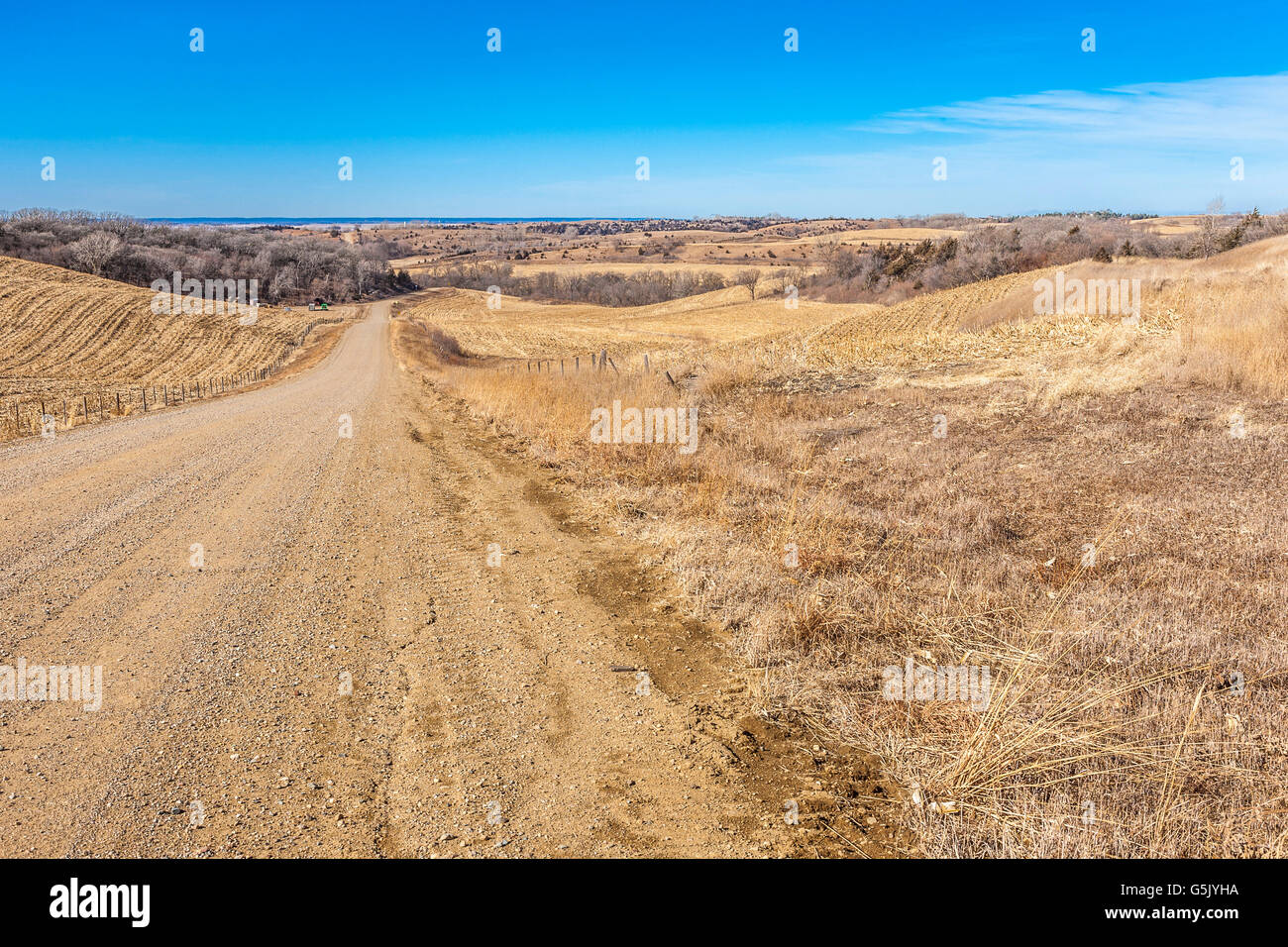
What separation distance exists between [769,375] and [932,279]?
45.4 m

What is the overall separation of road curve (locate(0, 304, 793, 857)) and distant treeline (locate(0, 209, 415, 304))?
88759 mm

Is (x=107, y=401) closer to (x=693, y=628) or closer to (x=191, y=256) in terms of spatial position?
(x=693, y=628)

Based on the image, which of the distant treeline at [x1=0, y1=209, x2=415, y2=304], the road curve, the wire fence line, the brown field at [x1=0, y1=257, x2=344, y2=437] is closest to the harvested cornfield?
the brown field at [x1=0, y1=257, x2=344, y2=437]

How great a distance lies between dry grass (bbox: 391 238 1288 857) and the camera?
3.78 metres

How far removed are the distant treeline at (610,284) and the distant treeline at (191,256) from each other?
63.5 feet

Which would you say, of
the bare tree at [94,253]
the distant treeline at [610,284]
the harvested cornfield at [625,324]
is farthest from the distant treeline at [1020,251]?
the bare tree at [94,253]

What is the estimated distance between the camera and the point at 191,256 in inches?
3703

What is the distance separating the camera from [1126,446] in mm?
10438

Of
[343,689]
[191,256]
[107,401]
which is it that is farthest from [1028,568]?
[191,256]

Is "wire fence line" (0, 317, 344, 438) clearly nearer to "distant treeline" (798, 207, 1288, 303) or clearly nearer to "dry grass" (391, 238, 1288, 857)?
"dry grass" (391, 238, 1288, 857)
